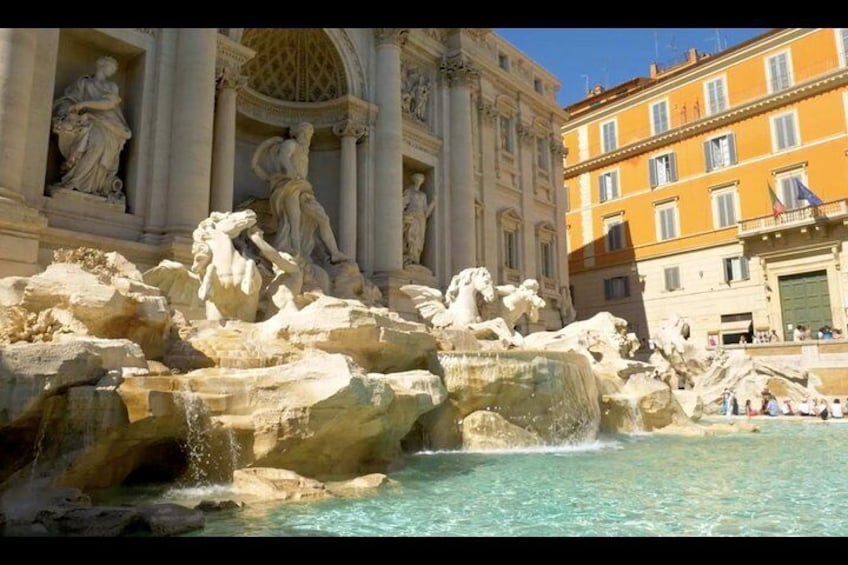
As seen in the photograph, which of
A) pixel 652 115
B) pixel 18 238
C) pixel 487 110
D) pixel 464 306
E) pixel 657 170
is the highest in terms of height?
pixel 652 115

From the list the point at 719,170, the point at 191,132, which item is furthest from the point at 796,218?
the point at 191,132

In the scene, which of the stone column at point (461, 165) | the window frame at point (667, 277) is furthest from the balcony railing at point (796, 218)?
the stone column at point (461, 165)

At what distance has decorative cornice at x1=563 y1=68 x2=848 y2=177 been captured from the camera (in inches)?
853

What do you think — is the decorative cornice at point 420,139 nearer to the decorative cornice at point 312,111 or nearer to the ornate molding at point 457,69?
the decorative cornice at point 312,111

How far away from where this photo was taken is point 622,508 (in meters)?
4.43

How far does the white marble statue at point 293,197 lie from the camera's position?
1328 centimetres

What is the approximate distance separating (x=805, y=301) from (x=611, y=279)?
811cm

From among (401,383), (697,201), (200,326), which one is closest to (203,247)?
(200,326)

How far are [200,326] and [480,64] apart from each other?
15.2 metres

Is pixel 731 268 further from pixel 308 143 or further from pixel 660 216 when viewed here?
pixel 308 143

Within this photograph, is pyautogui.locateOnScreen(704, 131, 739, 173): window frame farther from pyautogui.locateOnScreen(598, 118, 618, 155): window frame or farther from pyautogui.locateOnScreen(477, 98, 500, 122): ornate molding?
pyautogui.locateOnScreen(477, 98, 500, 122): ornate molding

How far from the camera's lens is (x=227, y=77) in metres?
12.7

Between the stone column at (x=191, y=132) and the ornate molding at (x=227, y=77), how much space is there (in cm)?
92
